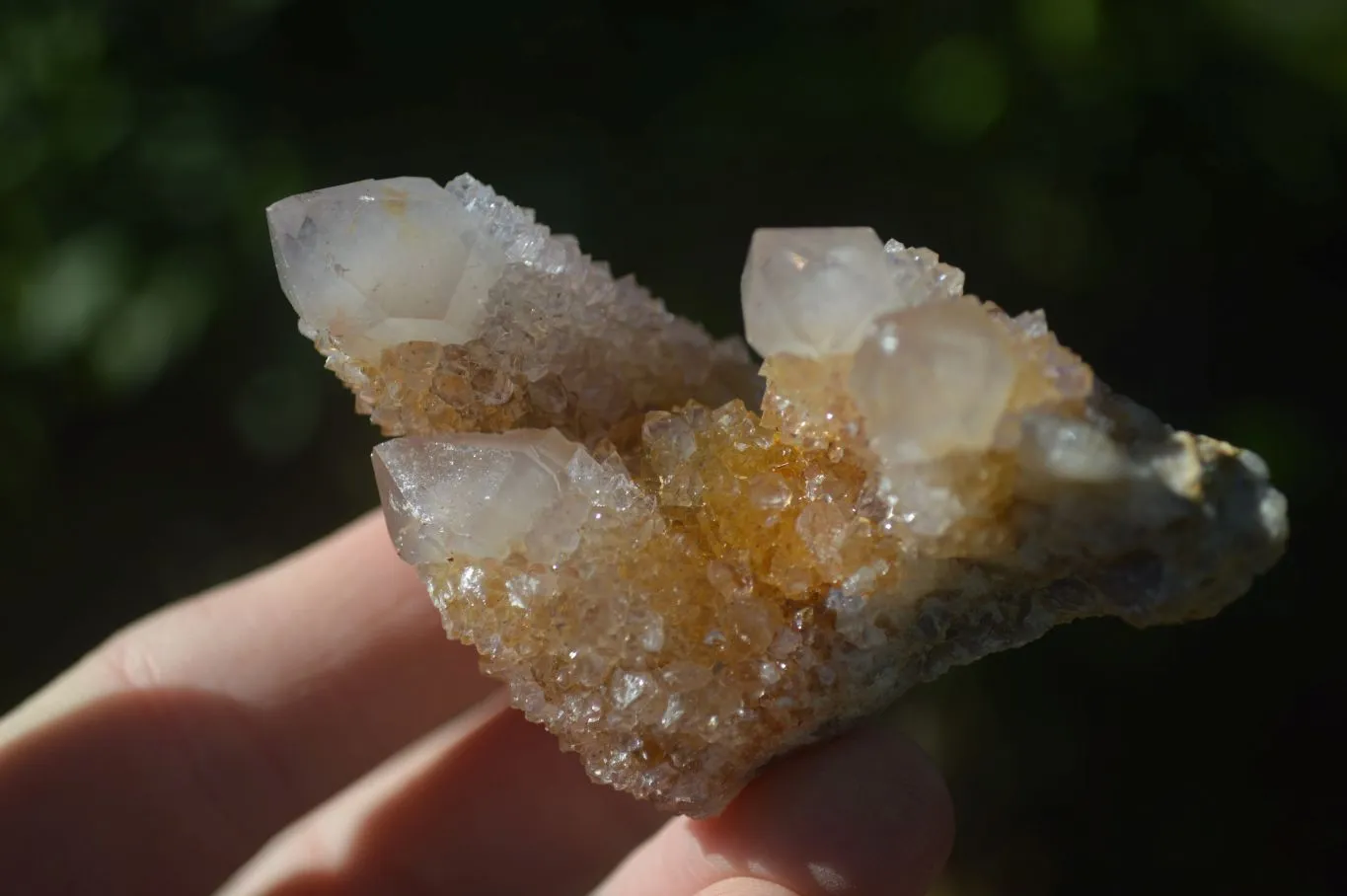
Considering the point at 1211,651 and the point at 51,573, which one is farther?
the point at 51,573

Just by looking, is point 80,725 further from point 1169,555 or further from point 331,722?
point 1169,555

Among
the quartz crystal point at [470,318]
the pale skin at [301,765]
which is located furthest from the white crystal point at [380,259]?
the pale skin at [301,765]

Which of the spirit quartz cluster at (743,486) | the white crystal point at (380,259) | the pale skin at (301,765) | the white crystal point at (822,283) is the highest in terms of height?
the white crystal point at (380,259)

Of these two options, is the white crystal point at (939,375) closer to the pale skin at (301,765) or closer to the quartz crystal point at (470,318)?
the quartz crystal point at (470,318)


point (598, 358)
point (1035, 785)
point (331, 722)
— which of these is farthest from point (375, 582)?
point (1035, 785)

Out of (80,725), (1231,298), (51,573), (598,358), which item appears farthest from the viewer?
(51,573)
